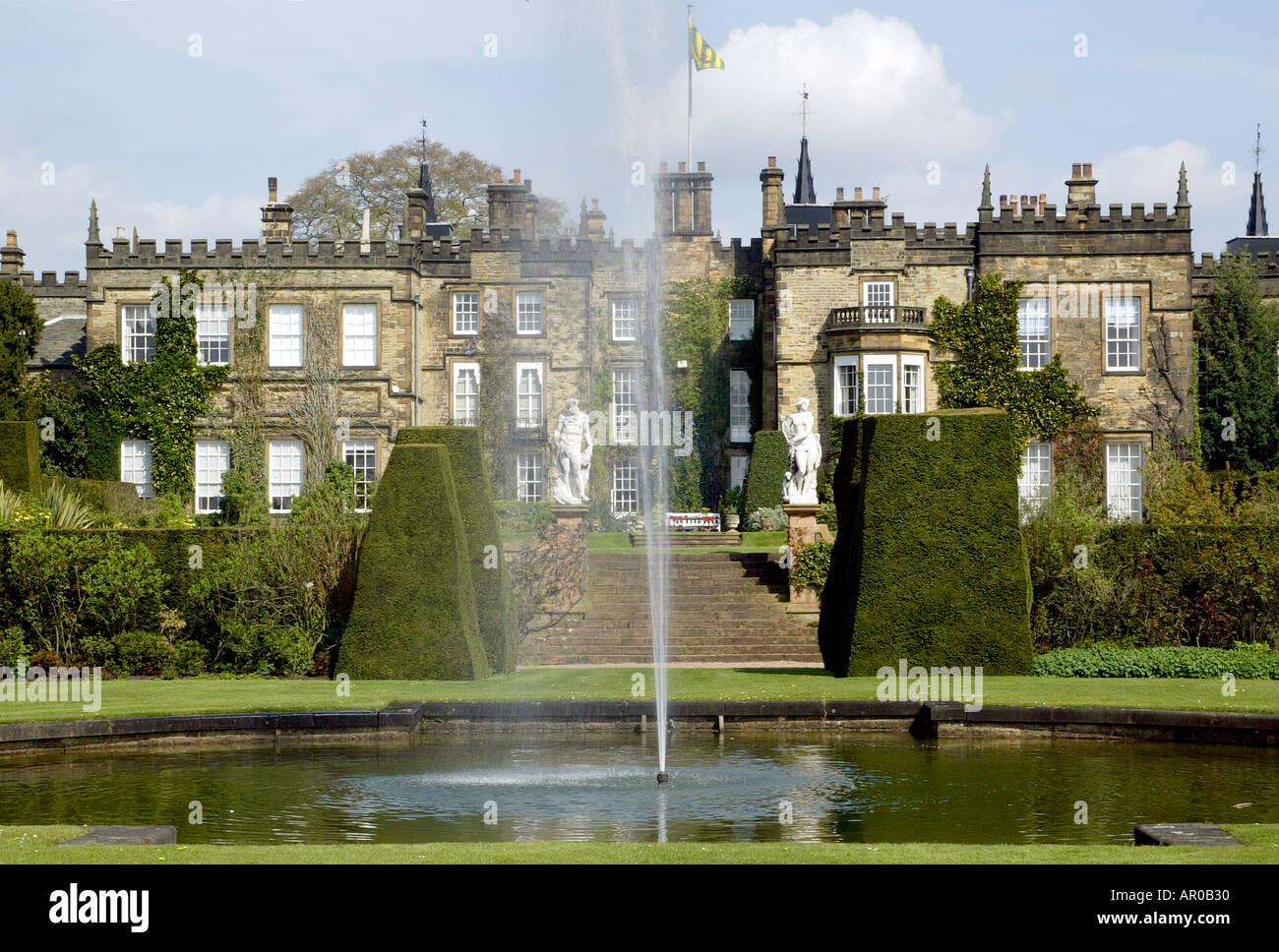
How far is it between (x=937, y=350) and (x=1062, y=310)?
3380mm

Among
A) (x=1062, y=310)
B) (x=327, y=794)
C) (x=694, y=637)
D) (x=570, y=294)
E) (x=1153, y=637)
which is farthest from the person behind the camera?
(x=570, y=294)

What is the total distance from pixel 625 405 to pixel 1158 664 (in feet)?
82.1

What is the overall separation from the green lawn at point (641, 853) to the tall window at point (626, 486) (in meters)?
31.4

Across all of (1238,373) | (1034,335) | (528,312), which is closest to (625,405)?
(528,312)

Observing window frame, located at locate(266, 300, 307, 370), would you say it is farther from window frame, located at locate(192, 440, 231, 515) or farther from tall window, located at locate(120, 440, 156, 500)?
tall window, located at locate(120, 440, 156, 500)

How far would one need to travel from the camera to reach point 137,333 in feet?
120

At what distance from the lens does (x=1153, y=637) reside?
20.0 meters

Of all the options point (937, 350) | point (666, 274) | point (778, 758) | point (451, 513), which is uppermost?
point (666, 274)

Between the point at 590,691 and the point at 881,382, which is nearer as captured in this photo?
the point at 590,691

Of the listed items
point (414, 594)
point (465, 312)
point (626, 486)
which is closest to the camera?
point (414, 594)

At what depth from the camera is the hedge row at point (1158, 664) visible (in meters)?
17.7

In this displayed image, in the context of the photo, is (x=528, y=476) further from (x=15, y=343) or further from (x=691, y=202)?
(x=15, y=343)
